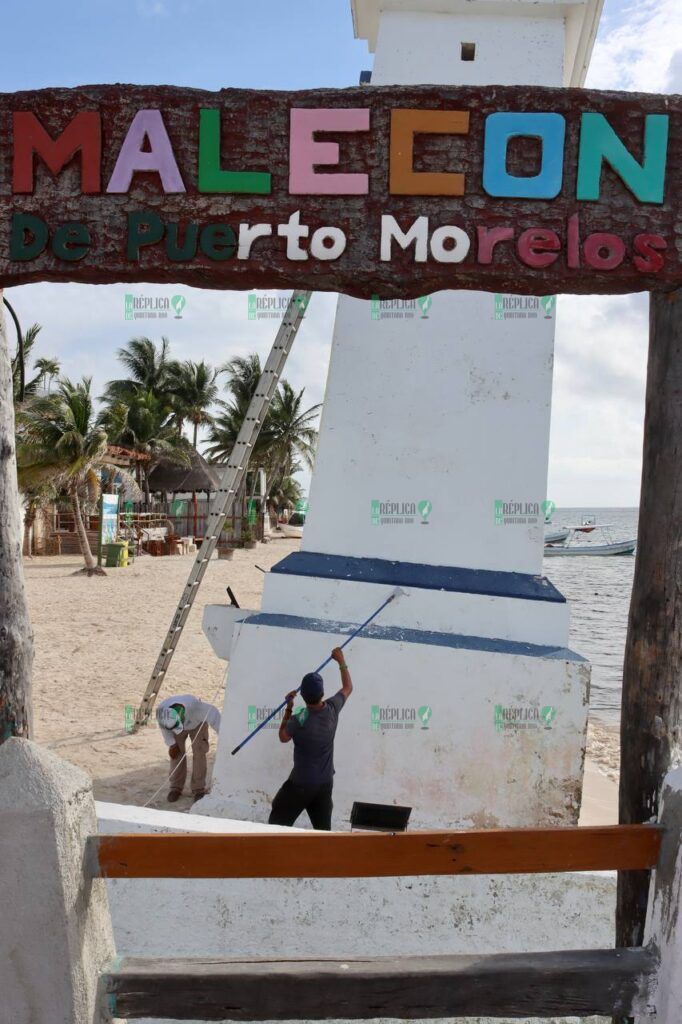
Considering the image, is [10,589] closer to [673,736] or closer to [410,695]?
[673,736]

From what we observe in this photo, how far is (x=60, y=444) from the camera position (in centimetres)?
2314

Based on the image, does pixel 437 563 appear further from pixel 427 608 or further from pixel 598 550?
pixel 598 550

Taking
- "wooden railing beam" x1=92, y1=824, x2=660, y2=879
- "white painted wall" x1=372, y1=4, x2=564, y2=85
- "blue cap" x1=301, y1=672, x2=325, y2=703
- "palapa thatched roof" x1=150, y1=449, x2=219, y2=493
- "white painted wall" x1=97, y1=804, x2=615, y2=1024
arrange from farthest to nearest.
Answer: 1. "palapa thatched roof" x1=150, y1=449, x2=219, y2=493
2. "white painted wall" x1=372, y1=4, x2=564, y2=85
3. "blue cap" x1=301, y1=672, x2=325, y2=703
4. "white painted wall" x1=97, y1=804, x2=615, y2=1024
5. "wooden railing beam" x1=92, y1=824, x2=660, y2=879

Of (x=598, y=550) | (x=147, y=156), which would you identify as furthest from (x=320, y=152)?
(x=598, y=550)

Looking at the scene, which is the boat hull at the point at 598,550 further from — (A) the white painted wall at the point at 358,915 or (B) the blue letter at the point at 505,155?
(B) the blue letter at the point at 505,155

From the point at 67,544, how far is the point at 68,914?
29107 millimetres

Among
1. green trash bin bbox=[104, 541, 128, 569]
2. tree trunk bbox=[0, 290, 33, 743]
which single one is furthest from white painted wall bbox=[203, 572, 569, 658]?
green trash bin bbox=[104, 541, 128, 569]

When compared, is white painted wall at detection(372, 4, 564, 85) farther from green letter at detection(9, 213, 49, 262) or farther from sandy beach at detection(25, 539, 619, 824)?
sandy beach at detection(25, 539, 619, 824)

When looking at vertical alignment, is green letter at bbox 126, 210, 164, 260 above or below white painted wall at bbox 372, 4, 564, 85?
below

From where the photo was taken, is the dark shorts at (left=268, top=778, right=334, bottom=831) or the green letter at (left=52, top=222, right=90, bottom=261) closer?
the green letter at (left=52, top=222, right=90, bottom=261)

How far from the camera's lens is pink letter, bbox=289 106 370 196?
3156 mm

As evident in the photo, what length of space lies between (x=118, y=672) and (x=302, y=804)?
26.5 ft

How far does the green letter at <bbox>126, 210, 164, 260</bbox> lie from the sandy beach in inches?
243

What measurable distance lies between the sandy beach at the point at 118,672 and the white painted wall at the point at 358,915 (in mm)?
3611
